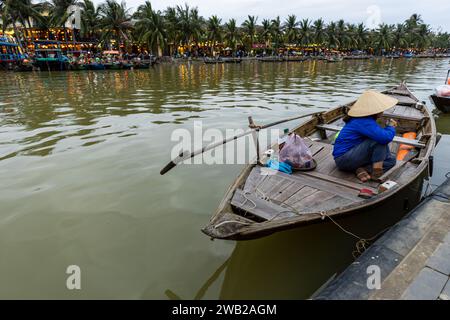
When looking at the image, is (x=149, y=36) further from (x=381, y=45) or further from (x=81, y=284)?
(x=381, y=45)

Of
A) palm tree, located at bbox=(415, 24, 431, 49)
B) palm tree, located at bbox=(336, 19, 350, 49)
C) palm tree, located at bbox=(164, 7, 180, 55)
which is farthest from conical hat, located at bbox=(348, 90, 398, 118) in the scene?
palm tree, located at bbox=(415, 24, 431, 49)

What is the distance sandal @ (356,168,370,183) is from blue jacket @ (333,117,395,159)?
1.33ft

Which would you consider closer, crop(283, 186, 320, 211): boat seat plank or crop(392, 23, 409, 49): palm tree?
crop(283, 186, 320, 211): boat seat plank

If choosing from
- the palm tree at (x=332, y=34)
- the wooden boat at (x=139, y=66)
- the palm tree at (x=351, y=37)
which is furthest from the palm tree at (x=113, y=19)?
the palm tree at (x=351, y=37)

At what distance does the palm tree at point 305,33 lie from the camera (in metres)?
69.9

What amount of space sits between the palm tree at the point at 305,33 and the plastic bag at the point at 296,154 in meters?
75.3

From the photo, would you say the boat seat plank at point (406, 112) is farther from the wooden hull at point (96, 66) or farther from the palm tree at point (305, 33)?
the palm tree at point (305, 33)

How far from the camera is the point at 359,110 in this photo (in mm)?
4266

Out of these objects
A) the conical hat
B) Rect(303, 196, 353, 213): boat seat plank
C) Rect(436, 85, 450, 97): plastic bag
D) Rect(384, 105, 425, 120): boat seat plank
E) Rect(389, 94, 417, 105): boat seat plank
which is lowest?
Rect(303, 196, 353, 213): boat seat plank

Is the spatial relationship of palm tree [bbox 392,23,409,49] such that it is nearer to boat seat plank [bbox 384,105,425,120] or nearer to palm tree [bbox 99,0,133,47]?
palm tree [bbox 99,0,133,47]

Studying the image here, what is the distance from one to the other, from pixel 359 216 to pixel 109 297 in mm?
3432

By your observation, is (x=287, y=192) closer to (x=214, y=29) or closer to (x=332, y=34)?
(x=214, y=29)

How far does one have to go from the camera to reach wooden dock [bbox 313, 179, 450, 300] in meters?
2.64
